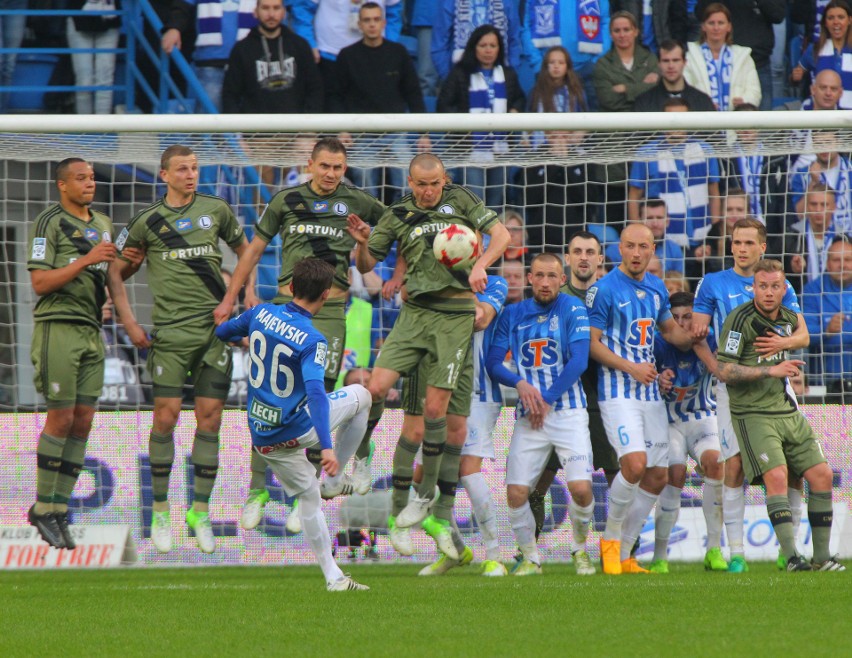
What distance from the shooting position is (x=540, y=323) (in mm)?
9359

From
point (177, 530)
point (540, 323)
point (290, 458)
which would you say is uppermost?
point (540, 323)

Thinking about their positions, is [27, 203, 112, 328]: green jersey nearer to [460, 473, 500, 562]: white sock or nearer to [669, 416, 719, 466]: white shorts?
[460, 473, 500, 562]: white sock

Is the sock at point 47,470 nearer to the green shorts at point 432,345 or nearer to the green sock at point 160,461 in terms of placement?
the green sock at point 160,461

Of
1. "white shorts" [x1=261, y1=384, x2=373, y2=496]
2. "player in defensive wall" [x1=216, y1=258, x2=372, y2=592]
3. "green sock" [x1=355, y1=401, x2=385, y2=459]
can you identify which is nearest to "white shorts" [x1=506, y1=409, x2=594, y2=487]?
"green sock" [x1=355, y1=401, x2=385, y2=459]

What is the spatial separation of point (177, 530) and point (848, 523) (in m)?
5.56

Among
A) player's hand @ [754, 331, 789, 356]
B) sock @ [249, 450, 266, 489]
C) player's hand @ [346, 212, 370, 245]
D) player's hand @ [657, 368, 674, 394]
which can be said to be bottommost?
sock @ [249, 450, 266, 489]

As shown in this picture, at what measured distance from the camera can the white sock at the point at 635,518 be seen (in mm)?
9625

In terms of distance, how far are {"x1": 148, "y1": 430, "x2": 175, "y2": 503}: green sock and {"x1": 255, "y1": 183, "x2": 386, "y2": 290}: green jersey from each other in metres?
1.46

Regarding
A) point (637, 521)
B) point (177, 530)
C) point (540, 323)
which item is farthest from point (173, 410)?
point (637, 521)

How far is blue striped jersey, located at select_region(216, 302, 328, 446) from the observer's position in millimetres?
7391

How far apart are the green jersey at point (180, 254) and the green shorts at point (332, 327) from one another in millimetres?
567

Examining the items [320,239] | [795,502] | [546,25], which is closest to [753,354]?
[795,502]

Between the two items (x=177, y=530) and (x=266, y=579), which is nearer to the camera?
(x=266, y=579)

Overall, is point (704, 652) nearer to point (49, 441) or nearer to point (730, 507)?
point (730, 507)
